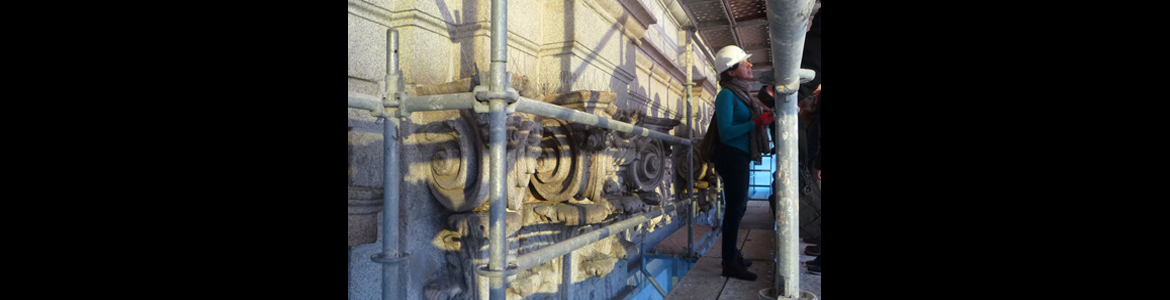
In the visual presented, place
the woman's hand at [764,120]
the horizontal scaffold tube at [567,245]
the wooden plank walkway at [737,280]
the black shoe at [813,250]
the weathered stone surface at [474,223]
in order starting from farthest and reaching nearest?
1. the black shoe at [813,250]
2. the woman's hand at [764,120]
3. the wooden plank walkway at [737,280]
4. the weathered stone surface at [474,223]
5. the horizontal scaffold tube at [567,245]

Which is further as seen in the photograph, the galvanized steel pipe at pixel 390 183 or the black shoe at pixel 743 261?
the black shoe at pixel 743 261

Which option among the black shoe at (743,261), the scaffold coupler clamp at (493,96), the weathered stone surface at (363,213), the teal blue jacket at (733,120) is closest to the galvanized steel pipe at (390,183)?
the weathered stone surface at (363,213)

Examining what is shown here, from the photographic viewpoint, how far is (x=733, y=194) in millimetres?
3406

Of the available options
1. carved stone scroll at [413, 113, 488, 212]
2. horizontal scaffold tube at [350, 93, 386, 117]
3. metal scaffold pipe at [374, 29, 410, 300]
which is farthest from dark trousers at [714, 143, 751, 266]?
horizontal scaffold tube at [350, 93, 386, 117]

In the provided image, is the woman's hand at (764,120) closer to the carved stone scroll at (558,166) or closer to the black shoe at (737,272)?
the black shoe at (737,272)

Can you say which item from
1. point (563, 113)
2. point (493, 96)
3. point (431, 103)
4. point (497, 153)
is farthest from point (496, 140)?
point (563, 113)

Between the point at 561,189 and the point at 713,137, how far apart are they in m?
1.06

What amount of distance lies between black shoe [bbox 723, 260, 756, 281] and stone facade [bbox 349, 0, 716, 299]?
0.69 metres

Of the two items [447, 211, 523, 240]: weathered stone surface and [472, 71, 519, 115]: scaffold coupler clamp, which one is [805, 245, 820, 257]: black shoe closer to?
[447, 211, 523, 240]: weathered stone surface

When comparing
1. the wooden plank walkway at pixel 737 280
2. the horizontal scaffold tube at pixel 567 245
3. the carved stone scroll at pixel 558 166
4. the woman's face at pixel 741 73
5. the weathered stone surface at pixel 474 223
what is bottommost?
the wooden plank walkway at pixel 737 280

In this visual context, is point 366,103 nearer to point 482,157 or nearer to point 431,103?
point 431,103

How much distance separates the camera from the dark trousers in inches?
133

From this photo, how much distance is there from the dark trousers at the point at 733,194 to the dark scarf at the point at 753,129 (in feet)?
0.22

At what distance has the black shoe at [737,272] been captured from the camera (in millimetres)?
3357
